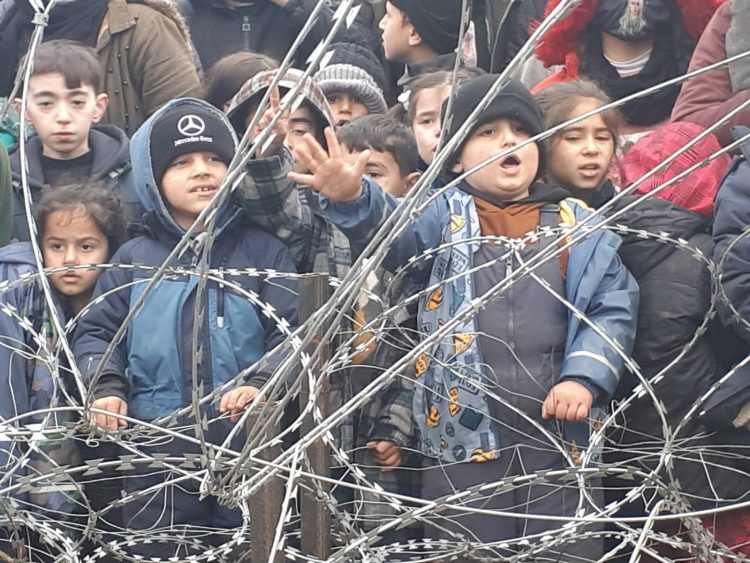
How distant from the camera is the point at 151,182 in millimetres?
3799

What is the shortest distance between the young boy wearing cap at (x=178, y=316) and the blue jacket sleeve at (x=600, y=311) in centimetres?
76

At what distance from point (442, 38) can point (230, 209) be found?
1.54 m

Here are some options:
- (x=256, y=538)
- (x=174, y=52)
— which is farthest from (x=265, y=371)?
(x=174, y=52)

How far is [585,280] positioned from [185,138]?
1.21 metres

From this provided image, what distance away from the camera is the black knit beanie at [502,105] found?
3.65 meters

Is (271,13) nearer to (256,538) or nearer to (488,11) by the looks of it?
(488,11)

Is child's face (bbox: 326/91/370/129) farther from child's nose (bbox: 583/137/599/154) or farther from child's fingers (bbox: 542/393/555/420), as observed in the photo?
child's fingers (bbox: 542/393/555/420)

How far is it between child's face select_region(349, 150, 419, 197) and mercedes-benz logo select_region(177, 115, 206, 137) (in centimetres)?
54

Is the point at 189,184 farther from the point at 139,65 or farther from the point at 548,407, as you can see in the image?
the point at 548,407

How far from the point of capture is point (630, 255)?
3598 mm

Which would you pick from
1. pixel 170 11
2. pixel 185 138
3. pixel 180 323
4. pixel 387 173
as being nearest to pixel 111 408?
pixel 180 323

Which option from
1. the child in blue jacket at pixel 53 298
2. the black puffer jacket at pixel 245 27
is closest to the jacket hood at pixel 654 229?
the child in blue jacket at pixel 53 298

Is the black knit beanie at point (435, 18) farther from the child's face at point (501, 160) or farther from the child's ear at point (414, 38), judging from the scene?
the child's face at point (501, 160)

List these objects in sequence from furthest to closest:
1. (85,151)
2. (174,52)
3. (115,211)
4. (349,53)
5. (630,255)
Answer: (349,53) → (174,52) → (85,151) → (115,211) → (630,255)
